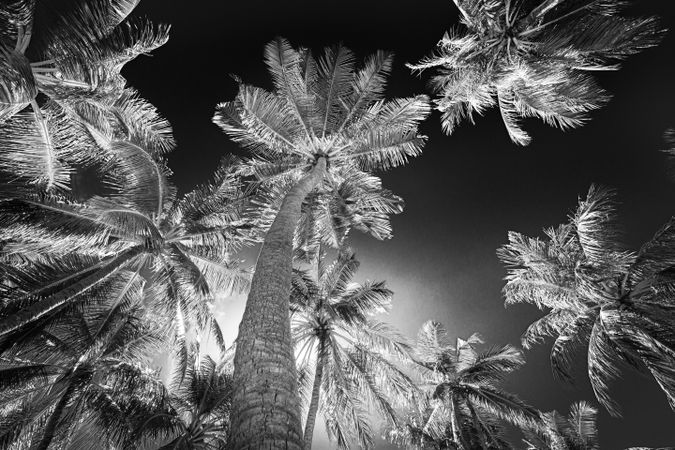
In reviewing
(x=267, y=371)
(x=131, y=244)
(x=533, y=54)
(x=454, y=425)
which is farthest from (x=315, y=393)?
(x=533, y=54)

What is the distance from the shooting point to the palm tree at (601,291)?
371 inches

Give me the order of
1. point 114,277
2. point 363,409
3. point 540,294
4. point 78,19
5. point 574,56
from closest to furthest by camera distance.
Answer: point 78,19
point 574,56
point 114,277
point 540,294
point 363,409

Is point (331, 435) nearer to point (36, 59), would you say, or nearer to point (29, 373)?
point (29, 373)

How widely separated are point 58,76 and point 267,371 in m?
7.31

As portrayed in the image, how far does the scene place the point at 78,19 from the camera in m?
6.49

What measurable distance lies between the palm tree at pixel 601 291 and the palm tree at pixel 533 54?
8.16 ft

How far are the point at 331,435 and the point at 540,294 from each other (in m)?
7.68

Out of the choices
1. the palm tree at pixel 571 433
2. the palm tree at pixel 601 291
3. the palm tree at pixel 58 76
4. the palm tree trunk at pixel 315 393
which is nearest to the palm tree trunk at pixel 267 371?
the palm tree at pixel 58 76

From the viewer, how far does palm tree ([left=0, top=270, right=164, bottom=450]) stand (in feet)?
30.3

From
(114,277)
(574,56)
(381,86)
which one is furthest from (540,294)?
(114,277)

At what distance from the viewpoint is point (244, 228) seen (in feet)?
31.4

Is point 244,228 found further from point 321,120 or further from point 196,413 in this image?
point 196,413

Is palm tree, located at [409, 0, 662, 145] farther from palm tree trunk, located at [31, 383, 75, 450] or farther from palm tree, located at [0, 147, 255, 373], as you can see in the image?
palm tree trunk, located at [31, 383, 75, 450]

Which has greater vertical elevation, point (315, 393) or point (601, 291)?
point (601, 291)
